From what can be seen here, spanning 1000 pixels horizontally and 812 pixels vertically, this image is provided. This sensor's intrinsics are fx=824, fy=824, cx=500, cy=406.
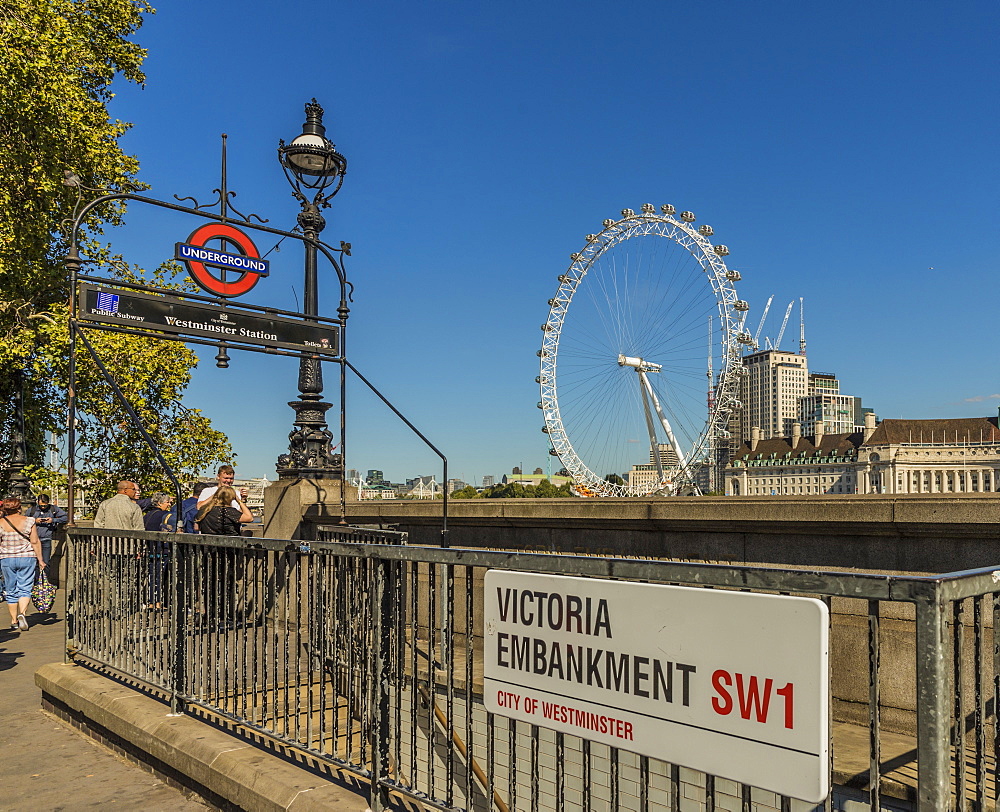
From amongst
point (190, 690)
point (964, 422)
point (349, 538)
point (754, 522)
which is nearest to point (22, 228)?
point (349, 538)

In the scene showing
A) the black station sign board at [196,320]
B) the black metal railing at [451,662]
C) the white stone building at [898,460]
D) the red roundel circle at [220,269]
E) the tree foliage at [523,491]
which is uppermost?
the red roundel circle at [220,269]

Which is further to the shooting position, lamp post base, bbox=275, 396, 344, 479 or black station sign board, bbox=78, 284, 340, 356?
lamp post base, bbox=275, 396, 344, 479

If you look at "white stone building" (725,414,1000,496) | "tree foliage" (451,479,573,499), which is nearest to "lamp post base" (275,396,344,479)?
"tree foliage" (451,479,573,499)

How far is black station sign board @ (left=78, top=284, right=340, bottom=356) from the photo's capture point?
823 centimetres

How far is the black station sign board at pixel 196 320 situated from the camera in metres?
8.23

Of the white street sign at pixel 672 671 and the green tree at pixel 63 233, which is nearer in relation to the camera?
the white street sign at pixel 672 671

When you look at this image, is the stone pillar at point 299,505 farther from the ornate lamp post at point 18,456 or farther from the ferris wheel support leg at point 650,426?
the ferris wheel support leg at point 650,426

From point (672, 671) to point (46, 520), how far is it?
14.3 m

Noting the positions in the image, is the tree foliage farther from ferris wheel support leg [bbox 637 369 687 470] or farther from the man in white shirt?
the man in white shirt

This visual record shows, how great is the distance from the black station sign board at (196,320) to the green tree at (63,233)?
10453mm

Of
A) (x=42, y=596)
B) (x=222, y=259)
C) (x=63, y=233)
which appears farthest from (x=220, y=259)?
(x=63, y=233)

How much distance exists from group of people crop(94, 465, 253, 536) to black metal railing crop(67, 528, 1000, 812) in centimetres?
238

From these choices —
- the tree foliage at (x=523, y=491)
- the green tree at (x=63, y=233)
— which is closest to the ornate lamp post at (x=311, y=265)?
the green tree at (x=63, y=233)

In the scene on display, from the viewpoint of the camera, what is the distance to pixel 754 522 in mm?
6426
